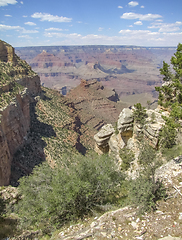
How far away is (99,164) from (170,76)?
14.1 metres

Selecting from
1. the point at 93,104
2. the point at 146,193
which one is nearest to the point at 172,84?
the point at 146,193

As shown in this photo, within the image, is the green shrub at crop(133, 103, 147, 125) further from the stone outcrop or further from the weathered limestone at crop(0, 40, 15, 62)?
the weathered limestone at crop(0, 40, 15, 62)

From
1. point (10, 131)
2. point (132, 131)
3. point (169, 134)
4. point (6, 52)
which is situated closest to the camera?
point (169, 134)

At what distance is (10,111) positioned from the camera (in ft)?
88.4

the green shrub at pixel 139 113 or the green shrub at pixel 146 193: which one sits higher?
the green shrub at pixel 139 113

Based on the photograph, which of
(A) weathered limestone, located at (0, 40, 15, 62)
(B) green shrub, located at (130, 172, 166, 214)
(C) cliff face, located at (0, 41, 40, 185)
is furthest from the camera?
(A) weathered limestone, located at (0, 40, 15, 62)

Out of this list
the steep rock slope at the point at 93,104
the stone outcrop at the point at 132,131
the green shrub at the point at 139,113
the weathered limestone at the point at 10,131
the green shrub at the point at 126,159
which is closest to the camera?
the stone outcrop at the point at 132,131

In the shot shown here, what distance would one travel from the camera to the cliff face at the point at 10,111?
2244 cm

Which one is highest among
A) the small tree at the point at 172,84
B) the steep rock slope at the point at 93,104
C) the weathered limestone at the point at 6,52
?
the weathered limestone at the point at 6,52

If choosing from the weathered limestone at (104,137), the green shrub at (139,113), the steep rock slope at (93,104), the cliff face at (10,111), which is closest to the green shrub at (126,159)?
the green shrub at (139,113)

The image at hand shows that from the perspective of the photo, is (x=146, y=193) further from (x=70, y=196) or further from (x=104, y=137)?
(x=104, y=137)

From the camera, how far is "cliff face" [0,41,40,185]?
73.6 feet

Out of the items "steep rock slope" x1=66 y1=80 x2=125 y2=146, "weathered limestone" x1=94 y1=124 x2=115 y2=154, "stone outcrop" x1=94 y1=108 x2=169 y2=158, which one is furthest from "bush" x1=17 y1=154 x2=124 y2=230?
"steep rock slope" x1=66 y1=80 x2=125 y2=146

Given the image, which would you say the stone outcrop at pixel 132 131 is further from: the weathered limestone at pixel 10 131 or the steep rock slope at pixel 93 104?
the steep rock slope at pixel 93 104
